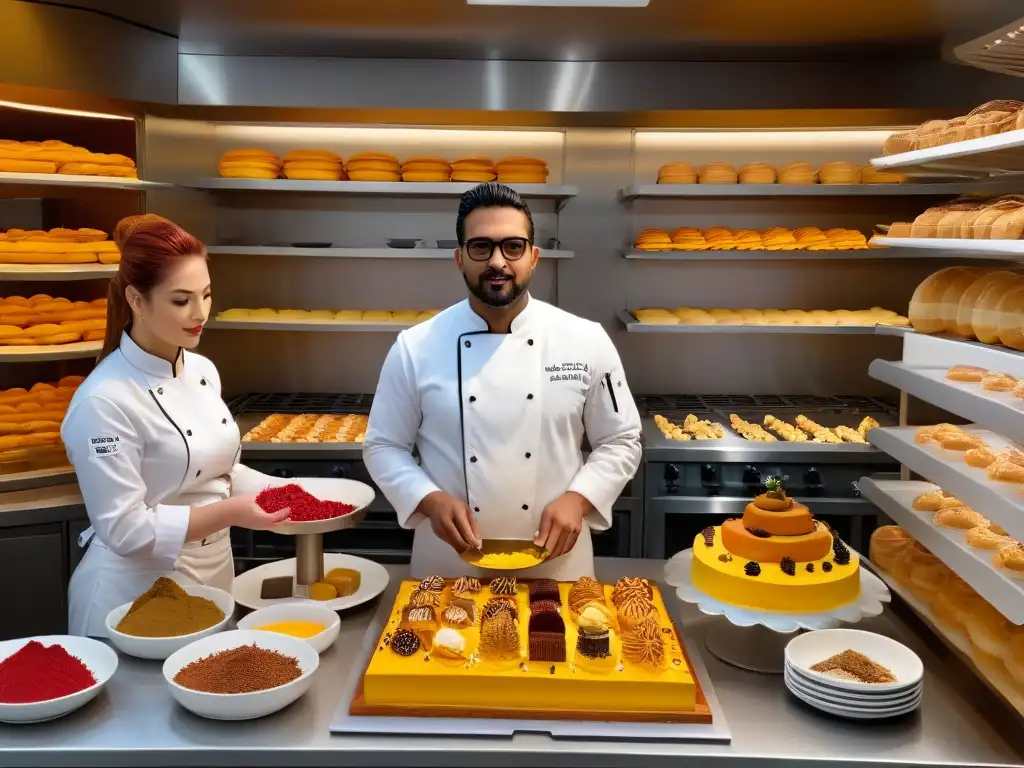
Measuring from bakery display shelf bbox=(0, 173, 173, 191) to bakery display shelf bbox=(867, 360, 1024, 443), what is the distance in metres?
2.70

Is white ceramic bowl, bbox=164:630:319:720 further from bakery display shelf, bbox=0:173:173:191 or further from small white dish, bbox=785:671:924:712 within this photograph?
bakery display shelf, bbox=0:173:173:191

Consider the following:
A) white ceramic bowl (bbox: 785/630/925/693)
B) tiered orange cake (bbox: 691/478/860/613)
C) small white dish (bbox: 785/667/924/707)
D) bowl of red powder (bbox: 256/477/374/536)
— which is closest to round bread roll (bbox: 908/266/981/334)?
tiered orange cake (bbox: 691/478/860/613)

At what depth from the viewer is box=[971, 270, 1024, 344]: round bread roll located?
1.86 metres

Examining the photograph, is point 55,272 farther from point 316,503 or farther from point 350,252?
point 316,503

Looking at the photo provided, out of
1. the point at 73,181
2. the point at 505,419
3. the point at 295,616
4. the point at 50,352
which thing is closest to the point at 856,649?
the point at 505,419

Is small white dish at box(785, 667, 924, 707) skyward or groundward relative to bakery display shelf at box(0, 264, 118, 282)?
groundward

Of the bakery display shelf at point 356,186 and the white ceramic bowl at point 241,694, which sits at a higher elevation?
the bakery display shelf at point 356,186

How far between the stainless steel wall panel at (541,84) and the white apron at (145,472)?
2.30 m

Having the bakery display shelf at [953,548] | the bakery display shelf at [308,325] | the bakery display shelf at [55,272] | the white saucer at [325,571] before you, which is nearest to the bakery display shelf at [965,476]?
the bakery display shelf at [953,548]

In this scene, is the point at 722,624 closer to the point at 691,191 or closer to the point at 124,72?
the point at 691,191

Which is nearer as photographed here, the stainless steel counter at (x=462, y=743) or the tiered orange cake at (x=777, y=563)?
the stainless steel counter at (x=462, y=743)

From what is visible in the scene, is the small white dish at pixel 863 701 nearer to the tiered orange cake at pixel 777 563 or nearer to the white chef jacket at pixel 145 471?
the tiered orange cake at pixel 777 563

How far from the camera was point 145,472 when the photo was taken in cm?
224

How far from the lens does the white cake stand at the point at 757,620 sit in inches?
69.0
